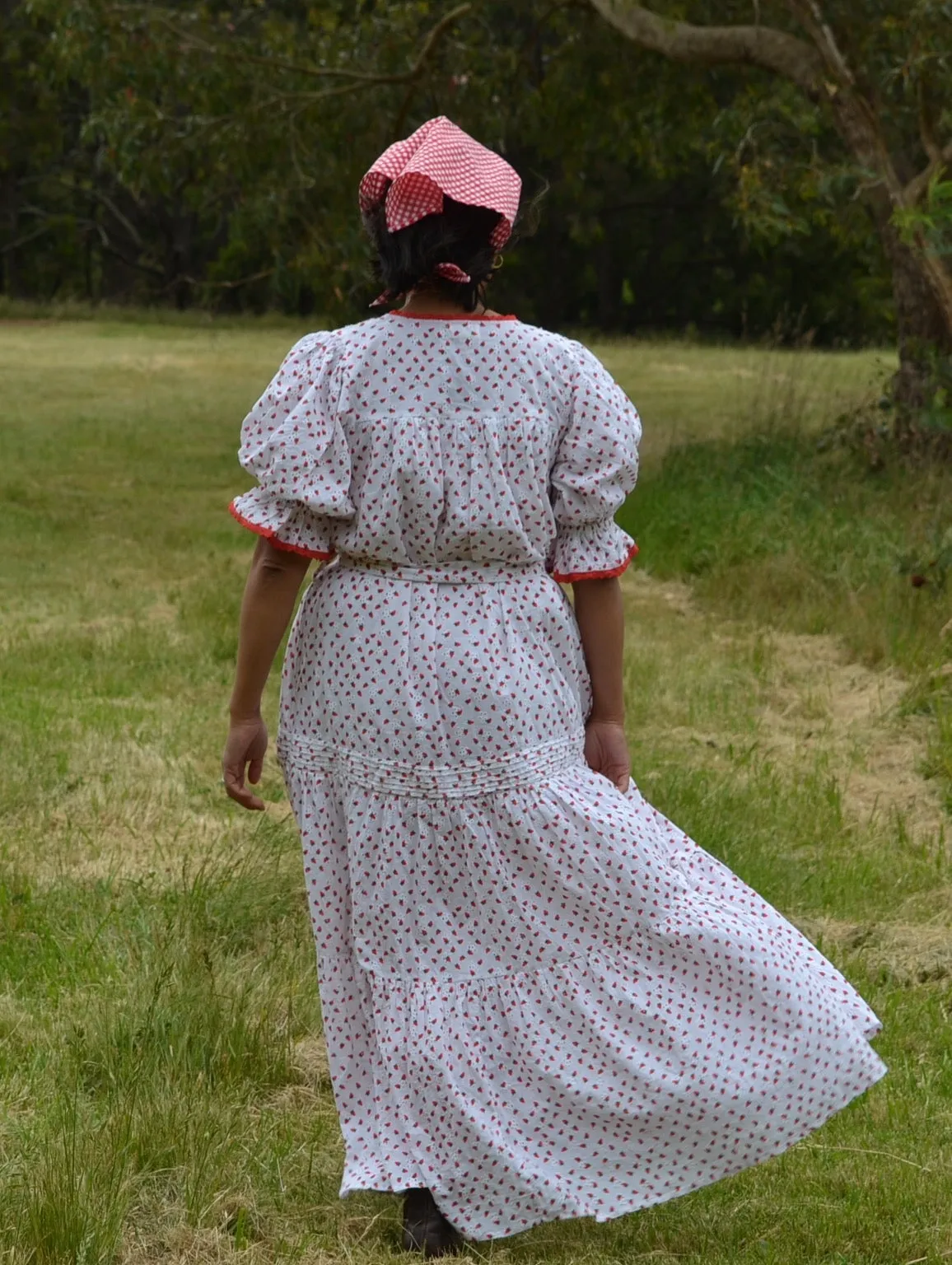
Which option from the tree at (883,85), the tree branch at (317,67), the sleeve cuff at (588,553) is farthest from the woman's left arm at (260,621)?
the tree branch at (317,67)

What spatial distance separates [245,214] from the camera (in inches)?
560

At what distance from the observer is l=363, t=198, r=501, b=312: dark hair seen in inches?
112

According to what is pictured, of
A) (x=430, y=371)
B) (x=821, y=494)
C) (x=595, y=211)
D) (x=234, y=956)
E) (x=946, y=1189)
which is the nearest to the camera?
(x=430, y=371)

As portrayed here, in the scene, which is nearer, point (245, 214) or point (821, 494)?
point (821, 494)

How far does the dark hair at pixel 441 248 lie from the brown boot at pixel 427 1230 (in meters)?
1.46

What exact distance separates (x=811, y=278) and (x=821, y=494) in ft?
95.1

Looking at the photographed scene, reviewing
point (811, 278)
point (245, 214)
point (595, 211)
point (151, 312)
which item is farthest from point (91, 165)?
point (245, 214)

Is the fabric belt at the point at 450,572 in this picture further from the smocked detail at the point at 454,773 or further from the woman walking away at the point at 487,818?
the smocked detail at the point at 454,773

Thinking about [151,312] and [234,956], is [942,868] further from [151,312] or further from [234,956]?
[151,312]

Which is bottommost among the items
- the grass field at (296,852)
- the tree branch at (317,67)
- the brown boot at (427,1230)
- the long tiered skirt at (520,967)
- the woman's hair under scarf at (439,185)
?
the grass field at (296,852)

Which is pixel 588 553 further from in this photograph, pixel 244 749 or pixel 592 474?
pixel 244 749

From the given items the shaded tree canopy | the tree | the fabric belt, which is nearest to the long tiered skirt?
the fabric belt

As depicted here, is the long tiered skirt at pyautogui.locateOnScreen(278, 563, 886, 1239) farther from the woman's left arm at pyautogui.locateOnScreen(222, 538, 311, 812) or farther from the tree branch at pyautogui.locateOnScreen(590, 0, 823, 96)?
the tree branch at pyautogui.locateOnScreen(590, 0, 823, 96)

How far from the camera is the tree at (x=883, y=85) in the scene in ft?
33.1
